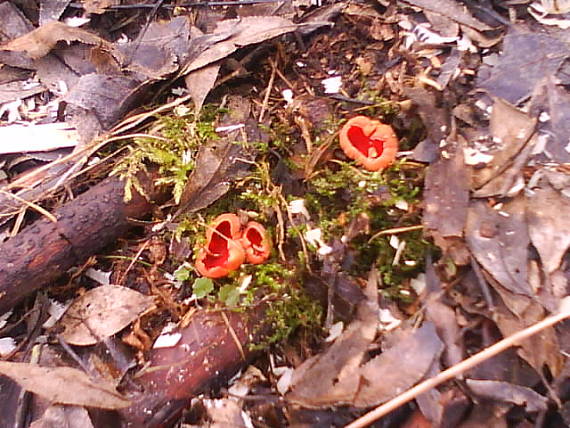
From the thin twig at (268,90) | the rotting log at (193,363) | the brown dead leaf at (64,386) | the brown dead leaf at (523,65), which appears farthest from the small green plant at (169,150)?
the brown dead leaf at (523,65)

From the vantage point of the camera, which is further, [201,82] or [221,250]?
[201,82]

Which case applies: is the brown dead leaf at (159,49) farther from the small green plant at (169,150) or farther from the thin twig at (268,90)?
the thin twig at (268,90)

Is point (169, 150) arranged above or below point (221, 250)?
above

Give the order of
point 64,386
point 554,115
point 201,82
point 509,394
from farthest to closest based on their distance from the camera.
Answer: point 201,82 < point 554,115 < point 64,386 < point 509,394

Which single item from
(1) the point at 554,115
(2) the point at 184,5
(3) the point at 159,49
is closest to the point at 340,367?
A: (1) the point at 554,115

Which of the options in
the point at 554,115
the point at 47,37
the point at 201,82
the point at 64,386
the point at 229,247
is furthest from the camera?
the point at 47,37

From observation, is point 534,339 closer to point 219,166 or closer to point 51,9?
point 219,166

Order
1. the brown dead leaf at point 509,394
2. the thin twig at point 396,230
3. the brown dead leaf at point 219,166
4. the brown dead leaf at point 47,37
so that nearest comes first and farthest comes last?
the brown dead leaf at point 509,394 < the thin twig at point 396,230 < the brown dead leaf at point 219,166 < the brown dead leaf at point 47,37

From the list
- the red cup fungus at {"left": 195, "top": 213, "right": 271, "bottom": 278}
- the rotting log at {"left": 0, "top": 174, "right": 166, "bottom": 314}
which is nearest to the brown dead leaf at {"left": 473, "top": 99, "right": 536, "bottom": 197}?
the red cup fungus at {"left": 195, "top": 213, "right": 271, "bottom": 278}
